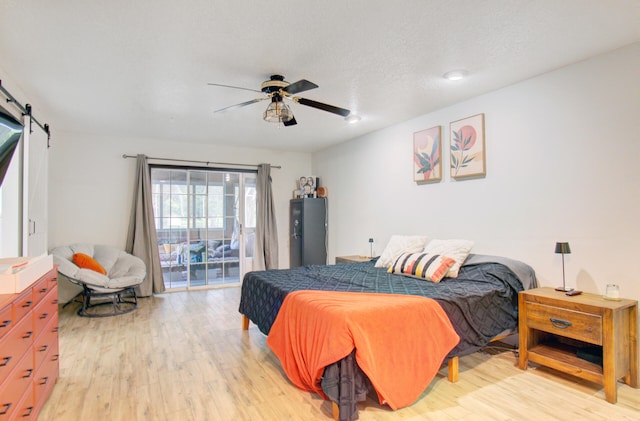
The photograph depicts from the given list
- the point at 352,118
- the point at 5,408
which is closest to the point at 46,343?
the point at 5,408

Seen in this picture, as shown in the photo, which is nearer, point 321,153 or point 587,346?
point 587,346

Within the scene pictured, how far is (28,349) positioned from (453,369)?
105 inches

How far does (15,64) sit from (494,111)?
13.8ft

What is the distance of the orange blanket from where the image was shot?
201cm

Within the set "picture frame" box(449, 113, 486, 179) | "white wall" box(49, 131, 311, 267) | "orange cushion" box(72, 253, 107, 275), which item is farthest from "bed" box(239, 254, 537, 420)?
"white wall" box(49, 131, 311, 267)

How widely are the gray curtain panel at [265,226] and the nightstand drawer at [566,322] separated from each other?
4.29 metres

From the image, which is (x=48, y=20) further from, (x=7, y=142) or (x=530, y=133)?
(x=530, y=133)

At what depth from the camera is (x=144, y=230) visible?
17.1ft

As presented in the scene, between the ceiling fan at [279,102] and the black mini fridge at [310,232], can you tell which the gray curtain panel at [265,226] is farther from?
the ceiling fan at [279,102]

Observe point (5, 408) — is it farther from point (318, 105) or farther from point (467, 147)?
point (467, 147)

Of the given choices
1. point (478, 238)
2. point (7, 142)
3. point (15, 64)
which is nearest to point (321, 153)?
point (478, 238)

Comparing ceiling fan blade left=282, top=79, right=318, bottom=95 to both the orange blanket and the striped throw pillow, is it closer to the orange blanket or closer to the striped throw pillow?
the orange blanket

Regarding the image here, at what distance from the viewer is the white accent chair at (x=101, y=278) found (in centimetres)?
410

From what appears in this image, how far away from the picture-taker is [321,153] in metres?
6.40
